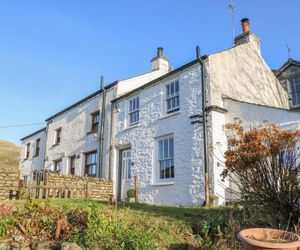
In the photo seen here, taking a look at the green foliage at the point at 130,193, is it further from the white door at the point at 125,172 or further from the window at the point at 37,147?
the window at the point at 37,147

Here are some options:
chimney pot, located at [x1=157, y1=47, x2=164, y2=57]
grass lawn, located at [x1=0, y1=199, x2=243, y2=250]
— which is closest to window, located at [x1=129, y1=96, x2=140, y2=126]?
chimney pot, located at [x1=157, y1=47, x2=164, y2=57]

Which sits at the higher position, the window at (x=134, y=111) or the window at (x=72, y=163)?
the window at (x=134, y=111)

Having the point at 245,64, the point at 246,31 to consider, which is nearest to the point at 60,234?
the point at 245,64

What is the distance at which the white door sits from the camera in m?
17.3

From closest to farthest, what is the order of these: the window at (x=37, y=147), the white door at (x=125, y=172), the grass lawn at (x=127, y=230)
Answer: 1. the grass lawn at (x=127, y=230)
2. the white door at (x=125, y=172)
3. the window at (x=37, y=147)

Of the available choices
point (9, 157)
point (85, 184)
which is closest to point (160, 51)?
point (85, 184)

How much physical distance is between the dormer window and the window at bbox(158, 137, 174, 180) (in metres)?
1.47

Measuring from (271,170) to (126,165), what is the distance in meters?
11.3

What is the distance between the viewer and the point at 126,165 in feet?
58.1

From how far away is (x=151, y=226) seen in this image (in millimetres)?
7203

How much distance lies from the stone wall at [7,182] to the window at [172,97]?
7.58m

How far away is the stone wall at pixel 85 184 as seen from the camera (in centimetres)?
1517

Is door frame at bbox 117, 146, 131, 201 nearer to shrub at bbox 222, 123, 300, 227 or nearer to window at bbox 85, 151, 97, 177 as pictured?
window at bbox 85, 151, 97, 177

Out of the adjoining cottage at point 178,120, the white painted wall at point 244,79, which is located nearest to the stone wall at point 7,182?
the adjoining cottage at point 178,120
